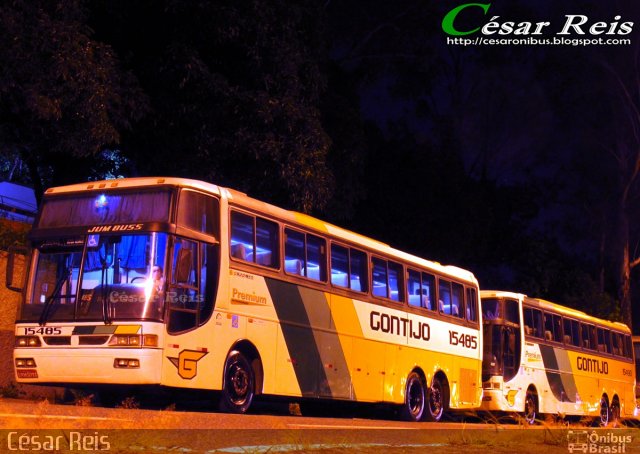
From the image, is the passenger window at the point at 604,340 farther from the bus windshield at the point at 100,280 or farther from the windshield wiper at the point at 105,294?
the windshield wiper at the point at 105,294

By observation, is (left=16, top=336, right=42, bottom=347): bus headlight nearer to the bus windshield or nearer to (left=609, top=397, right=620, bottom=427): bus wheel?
the bus windshield

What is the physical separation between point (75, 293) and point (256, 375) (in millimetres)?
2982

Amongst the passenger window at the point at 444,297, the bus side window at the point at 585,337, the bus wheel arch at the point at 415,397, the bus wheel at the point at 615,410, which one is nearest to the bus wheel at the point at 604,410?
the bus wheel at the point at 615,410

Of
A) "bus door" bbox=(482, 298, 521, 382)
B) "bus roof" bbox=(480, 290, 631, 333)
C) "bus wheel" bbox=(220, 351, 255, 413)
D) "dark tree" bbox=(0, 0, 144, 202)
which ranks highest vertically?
"dark tree" bbox=(0, 0, 144, 202)

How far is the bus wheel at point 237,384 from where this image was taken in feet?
45.4

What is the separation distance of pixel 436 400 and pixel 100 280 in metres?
9.70

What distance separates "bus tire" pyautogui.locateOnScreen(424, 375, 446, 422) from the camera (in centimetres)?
2037

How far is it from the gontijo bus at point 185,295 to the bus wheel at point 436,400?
3377 millimetres

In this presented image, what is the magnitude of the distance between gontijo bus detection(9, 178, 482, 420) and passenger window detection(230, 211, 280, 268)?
0.03 meters

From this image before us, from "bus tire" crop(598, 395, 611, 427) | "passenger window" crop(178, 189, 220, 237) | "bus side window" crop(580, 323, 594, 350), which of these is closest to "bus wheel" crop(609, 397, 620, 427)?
"bus tire" crop(598, 395, 611, 427)

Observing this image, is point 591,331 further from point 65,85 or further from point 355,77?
point 65,85

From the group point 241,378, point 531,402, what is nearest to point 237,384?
point 241,378

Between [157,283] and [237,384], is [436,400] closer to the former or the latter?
[237,384]

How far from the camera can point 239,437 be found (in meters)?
7.65
